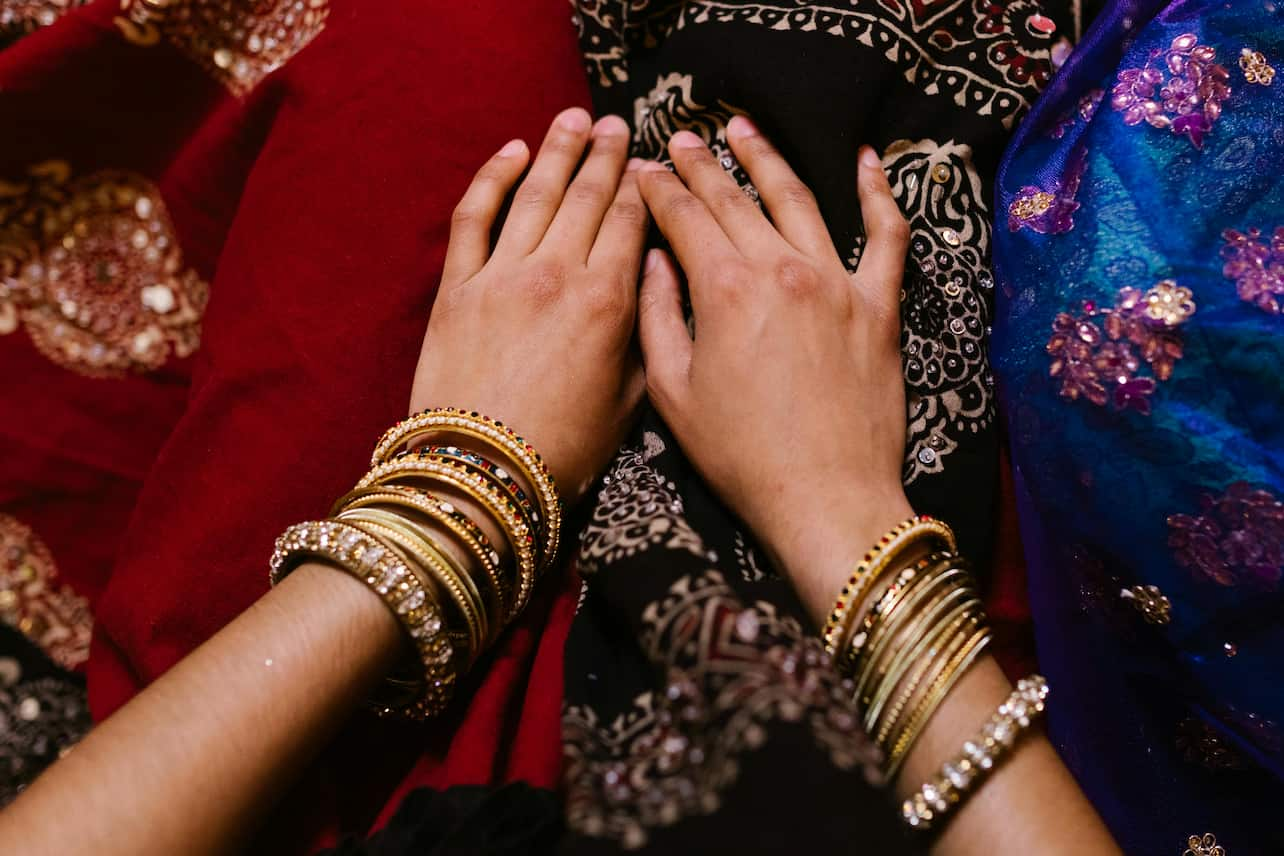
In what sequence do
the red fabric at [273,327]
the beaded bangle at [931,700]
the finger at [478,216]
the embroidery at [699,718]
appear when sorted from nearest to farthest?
the embroidery at [699,718] → the beaded bangle at [931,700] → the red fabric at [273,327] → the finger at [478,216]

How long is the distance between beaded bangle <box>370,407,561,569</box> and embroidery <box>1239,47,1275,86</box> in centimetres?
61

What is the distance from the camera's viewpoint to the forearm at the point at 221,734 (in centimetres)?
51

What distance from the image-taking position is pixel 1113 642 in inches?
27.5

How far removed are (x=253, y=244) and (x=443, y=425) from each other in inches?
10.5

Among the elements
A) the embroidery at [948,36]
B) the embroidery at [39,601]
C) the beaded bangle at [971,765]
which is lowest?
the embroidery at [39,601]

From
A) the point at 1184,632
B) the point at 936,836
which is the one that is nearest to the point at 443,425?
the point at 936,836

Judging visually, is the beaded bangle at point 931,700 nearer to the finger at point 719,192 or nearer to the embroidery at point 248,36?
the finger at point 719,192

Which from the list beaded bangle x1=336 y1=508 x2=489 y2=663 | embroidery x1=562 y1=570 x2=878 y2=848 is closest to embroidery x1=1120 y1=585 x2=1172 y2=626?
embroidery x1=562 y1=570 x2=878 y2=848

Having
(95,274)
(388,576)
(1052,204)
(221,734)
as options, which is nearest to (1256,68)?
(1052,204)

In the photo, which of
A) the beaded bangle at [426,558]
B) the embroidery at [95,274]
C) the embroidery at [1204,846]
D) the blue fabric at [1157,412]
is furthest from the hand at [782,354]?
the embroidery at [95,274]

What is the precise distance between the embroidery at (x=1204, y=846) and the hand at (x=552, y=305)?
0.54m

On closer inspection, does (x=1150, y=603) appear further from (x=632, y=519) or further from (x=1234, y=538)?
(x=632, y=519)

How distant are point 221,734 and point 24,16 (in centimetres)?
73

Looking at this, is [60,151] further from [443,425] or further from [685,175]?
[685,175]
